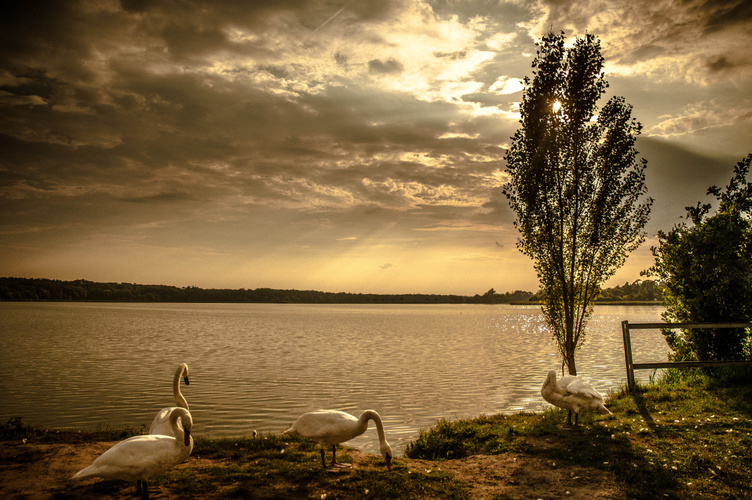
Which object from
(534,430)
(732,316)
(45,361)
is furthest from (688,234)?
(45,361)

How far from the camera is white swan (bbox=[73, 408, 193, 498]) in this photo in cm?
724

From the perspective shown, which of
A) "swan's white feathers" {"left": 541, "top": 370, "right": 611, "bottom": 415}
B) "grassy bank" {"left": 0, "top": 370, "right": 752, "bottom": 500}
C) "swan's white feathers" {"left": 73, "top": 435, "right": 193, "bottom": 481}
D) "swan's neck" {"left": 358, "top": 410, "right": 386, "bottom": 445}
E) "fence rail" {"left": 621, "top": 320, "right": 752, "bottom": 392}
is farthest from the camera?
"fence rail" {"left": 621, "top": 320, "right": 752, "bottom": 392}

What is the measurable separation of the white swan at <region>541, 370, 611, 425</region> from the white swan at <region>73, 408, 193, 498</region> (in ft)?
29.3

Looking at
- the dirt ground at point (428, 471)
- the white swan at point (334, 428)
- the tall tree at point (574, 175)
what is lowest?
the dirt ground at point (428, 471)

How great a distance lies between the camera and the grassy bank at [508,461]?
25.5 feet

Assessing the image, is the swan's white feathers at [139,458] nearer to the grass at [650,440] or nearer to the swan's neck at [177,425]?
the swan's neck at [177,425]

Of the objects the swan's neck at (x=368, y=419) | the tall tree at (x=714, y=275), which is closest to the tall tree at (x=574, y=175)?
the tall tree at (x=714, y=275)

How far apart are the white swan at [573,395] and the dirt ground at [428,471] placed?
148 centimetres

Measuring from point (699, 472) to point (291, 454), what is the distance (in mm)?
8367

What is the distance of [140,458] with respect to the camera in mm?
7391

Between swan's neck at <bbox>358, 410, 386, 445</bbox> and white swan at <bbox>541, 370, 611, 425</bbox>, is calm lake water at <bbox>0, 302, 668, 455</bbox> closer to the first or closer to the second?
swan's neck at <bbox>358, 410, 386, 445</bbox>

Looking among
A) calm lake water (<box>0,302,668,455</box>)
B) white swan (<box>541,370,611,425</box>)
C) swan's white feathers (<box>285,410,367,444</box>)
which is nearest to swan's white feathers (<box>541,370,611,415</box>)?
white swan (<box>541,370,611,425</box>)

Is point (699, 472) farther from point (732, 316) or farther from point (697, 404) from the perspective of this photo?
point (732, 316)

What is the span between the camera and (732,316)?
1617 centimetres
